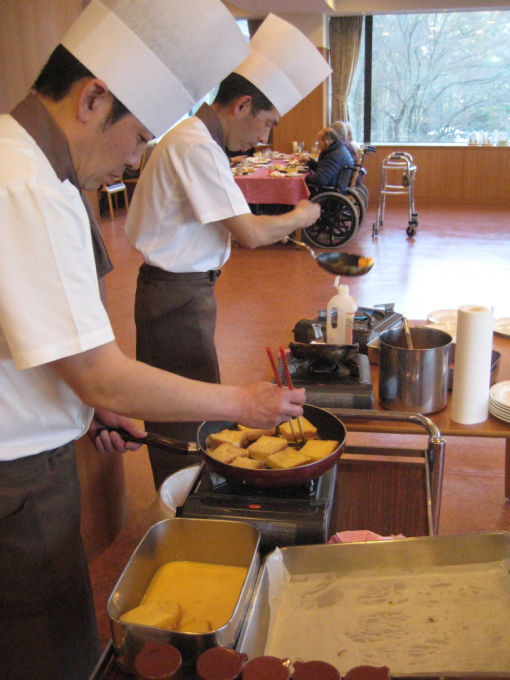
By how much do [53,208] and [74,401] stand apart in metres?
0.33

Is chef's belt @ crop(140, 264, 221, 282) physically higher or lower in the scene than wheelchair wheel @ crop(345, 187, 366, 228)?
higher

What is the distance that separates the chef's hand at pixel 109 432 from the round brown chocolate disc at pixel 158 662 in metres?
0.54

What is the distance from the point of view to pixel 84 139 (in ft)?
3.18

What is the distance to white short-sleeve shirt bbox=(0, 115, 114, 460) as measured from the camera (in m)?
0.83

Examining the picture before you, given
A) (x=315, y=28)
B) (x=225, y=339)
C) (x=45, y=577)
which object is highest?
(x=315, y=28)

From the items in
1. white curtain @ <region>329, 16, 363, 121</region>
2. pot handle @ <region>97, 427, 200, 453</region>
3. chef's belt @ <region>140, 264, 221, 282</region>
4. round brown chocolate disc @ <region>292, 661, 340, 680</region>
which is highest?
white curtain @ <region>329, 16, 363, 121</region>

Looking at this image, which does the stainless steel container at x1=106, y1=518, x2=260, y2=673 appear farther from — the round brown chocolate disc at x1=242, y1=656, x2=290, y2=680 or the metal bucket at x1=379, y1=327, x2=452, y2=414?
the metal bucket at x1=379, y1=327, x2=452, y2=414

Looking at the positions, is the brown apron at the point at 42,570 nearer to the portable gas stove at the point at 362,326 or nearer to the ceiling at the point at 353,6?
the portable gas stove at the point at 362,326

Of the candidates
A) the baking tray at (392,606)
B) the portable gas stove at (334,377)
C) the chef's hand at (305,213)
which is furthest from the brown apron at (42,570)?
the chef's hand at (305,213)

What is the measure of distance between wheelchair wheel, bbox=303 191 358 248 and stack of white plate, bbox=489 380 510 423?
170 inches

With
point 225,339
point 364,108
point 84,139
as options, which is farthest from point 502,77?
point 84,139

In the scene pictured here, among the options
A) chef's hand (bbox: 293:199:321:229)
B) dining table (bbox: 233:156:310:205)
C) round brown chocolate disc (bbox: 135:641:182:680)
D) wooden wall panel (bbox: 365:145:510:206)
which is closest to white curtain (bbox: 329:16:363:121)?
wooden wall panel (bbox: 365:145:510:206)

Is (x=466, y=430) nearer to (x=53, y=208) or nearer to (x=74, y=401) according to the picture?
(x=74, y=401)

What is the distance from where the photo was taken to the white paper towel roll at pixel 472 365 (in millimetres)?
1398
